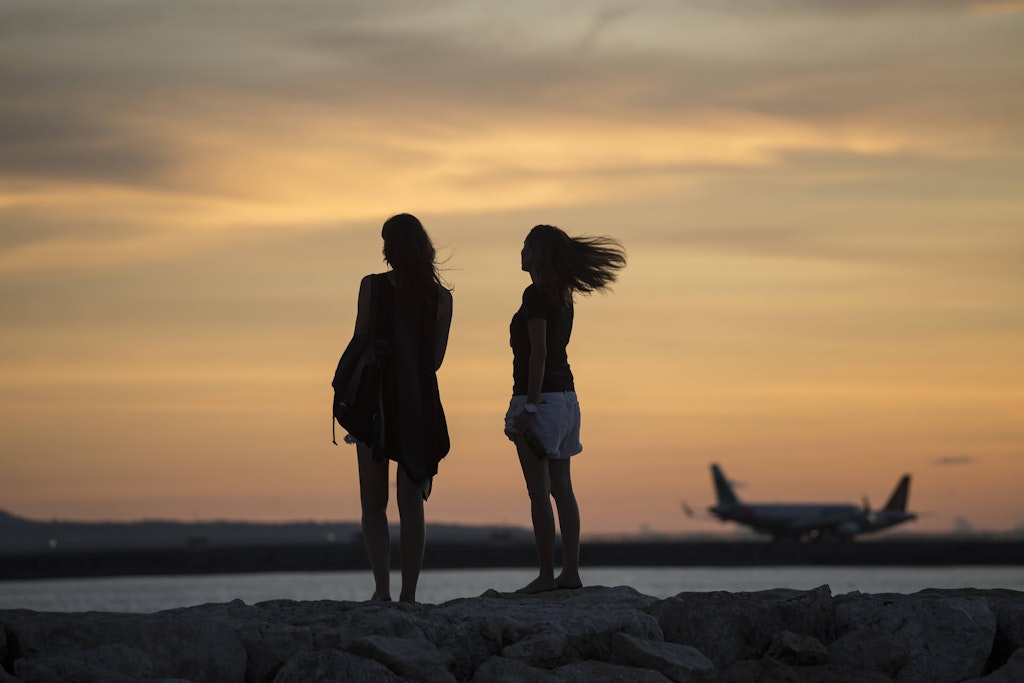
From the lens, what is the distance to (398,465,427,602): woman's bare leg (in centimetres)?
727

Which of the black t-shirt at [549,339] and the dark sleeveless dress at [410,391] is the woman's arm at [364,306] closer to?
the dark sleeveless dress at [410,391]

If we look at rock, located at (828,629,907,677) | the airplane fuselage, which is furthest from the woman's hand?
the airplane fuselage

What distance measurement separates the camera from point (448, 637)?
6.23 meters

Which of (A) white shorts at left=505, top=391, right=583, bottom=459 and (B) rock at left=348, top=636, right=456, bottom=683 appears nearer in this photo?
(B) rock at left=348, top=636, right=456, bottom=683

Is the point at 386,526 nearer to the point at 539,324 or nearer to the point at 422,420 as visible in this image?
the point at 422,420

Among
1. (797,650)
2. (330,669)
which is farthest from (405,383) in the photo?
(797,650)

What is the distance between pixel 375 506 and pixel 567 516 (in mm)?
1107

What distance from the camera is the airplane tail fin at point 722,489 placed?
141 meters

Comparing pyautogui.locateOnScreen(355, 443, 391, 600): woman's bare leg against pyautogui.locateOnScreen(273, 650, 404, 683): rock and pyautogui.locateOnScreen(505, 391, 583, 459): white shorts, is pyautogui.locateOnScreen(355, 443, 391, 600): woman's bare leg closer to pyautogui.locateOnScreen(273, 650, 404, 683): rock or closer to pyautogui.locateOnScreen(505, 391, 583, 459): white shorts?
pyautogui.locateOnScreen(505, 391, 583, 459): white shorts

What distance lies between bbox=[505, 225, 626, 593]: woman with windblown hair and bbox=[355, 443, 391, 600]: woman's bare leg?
767 millimetres

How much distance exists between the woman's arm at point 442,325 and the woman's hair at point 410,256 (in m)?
0.11

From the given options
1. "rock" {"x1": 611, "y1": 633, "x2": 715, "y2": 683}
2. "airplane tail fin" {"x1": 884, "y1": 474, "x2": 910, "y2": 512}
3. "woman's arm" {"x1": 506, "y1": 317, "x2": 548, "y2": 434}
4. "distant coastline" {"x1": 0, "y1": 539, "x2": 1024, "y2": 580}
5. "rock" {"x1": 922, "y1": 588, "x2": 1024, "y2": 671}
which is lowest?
"distant coastline" {"x1": 0, "y1": 539, "x2": 1024, "y2": 580}

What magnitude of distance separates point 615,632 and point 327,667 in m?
1.53

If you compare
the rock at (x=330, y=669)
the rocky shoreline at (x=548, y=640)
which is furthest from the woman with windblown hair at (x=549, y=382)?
the rock at (x=330, y=669)
